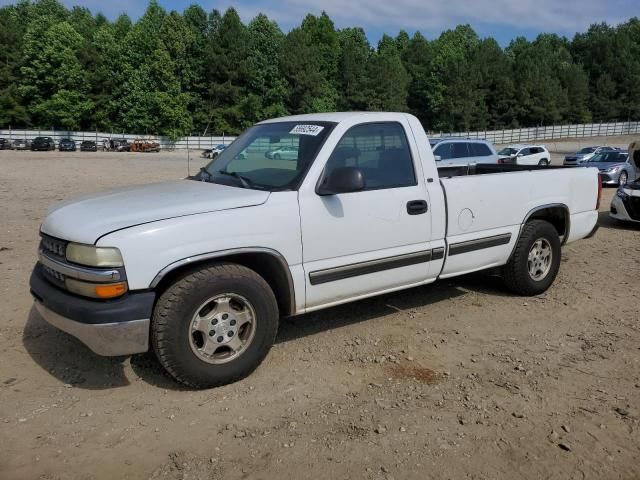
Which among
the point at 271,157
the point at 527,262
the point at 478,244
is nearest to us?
the point at 271,157

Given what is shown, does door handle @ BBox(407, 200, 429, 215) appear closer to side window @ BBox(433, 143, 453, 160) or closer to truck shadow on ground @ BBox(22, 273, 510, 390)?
truck shadow on ground @ BBox(22, 273, 510, 390)

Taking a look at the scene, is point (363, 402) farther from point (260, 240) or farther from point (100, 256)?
point (100, 256)

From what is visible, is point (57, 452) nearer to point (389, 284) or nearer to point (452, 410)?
point (452, 410)

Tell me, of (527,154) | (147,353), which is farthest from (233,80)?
(147,353)

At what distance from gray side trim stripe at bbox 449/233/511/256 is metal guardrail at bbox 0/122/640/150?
61233 millimetres

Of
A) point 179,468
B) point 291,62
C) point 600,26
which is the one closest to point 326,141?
point 179,468

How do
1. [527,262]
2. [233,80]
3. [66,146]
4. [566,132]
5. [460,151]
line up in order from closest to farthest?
[527,262] < [460,151] < [66,146] < [233,80] < [566,132]

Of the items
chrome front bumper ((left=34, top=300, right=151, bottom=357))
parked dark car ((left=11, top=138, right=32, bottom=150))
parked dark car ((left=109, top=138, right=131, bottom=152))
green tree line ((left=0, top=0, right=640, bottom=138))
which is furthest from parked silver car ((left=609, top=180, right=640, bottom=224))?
green tree line ((left=0, top=0, right=640, bottom=138))

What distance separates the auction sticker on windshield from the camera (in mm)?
4417

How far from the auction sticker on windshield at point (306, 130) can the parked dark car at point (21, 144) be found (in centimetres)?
5994

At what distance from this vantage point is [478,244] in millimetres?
5141

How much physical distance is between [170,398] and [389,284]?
6.29 ft

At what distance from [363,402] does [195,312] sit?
1.25m

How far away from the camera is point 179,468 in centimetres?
299
